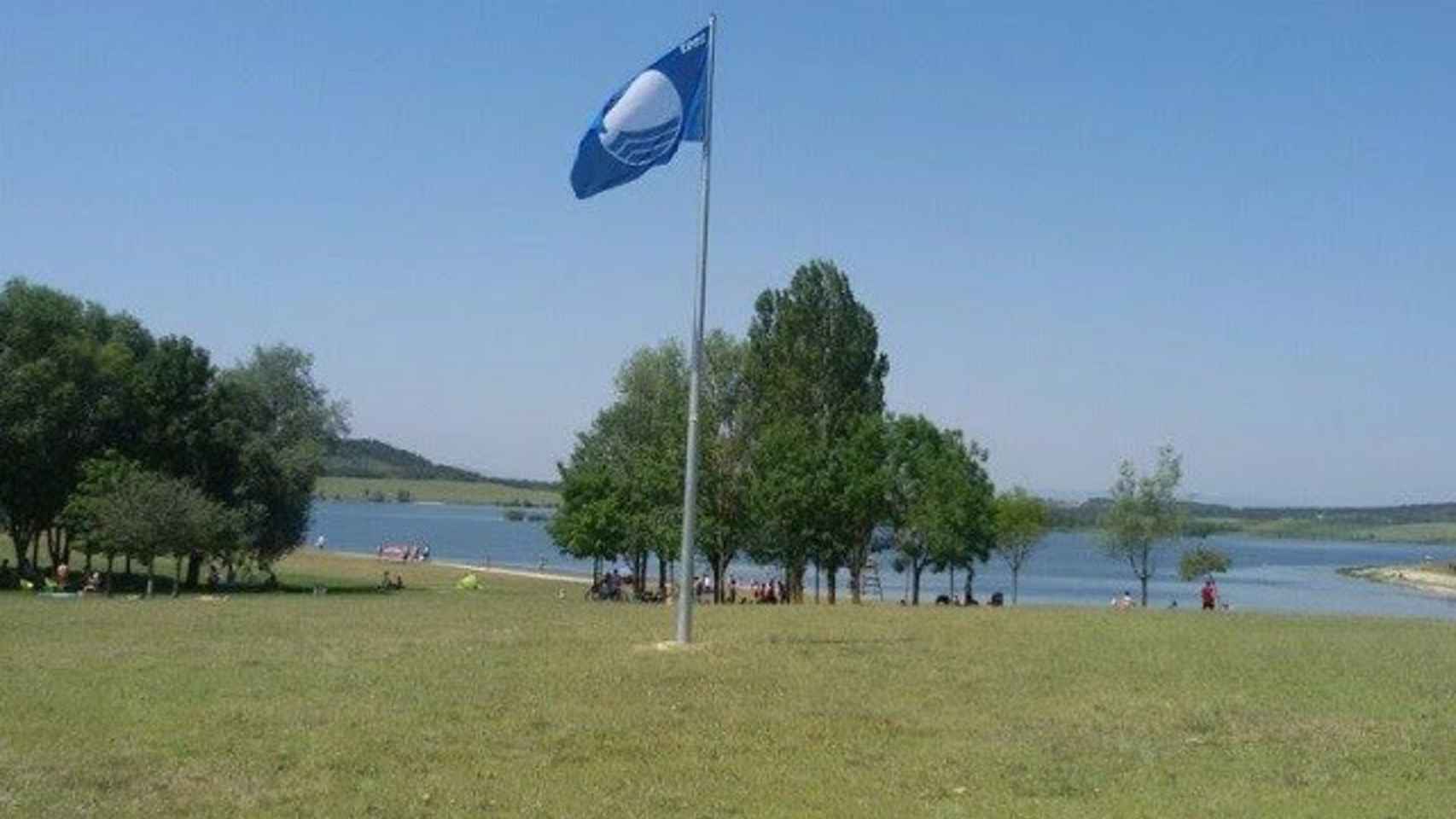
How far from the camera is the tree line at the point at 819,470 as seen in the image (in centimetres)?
6544

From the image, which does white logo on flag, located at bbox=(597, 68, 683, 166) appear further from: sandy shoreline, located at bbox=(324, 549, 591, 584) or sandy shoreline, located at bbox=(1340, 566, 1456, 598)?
sandy shoreline, located at bbox=(1340, 566, 1456, 598)

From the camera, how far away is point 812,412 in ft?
223

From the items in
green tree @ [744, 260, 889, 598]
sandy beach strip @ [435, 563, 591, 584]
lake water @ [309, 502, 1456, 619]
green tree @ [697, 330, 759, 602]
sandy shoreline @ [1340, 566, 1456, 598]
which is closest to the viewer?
green tree @ [744, 260, 889, 598]

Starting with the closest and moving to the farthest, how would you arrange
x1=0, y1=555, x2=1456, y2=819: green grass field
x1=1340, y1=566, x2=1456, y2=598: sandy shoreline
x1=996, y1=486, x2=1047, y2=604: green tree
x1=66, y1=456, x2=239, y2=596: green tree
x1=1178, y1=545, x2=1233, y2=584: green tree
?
x1=0, y1=555, x2=1456, y2=819: green grass field < x1=66, y1=456, x2=239, y2=596: green tree < x1=996, y1=486, x2=1047, y2=604: green tree < x1=1178, y1=545, x2=1233, y2=584: green tree < x1=1340, y1=566, x2=1456, y2=598: sandy shoreline

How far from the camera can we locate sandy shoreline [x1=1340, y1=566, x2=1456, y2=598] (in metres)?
134

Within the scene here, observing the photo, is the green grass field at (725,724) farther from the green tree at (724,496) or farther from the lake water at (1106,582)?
the green tree at (724,496)

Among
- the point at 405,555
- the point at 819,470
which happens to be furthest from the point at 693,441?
the point at 405,555

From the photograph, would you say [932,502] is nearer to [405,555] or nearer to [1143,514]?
[1143,514]

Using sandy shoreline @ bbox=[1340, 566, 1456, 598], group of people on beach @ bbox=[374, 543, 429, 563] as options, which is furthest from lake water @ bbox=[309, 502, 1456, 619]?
group of people on beach @ bbox=[374, 543, 429, 563]

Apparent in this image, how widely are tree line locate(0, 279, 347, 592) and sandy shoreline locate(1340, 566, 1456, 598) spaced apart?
274 ft

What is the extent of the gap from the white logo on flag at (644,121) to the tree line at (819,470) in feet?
126

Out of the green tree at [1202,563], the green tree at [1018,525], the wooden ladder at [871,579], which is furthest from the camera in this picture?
the green tree at [1202,563]

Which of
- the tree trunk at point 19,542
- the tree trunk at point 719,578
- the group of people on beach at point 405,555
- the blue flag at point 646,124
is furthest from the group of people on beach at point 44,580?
the group of people on beach at point 405,555

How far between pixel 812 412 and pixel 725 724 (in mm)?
50922
